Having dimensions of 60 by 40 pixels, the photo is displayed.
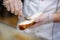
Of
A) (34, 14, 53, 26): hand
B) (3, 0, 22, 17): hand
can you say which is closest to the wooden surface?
(3, 0, 22, 17): hand

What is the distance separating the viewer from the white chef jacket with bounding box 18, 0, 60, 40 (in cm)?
53

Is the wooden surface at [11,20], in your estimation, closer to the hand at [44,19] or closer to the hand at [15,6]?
the hand at [15,6]

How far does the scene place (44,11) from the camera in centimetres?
53

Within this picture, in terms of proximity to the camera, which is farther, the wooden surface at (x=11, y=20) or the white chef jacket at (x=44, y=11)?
the wooden surface at (x=11, y=20)

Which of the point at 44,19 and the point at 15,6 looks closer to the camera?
the point at 44,19

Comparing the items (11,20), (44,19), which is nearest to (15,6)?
(11,20)

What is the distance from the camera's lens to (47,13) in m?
0.52

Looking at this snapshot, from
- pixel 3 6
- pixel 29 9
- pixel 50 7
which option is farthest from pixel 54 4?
pixel 3 6

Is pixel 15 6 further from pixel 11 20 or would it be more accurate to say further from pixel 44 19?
pixel 44 19

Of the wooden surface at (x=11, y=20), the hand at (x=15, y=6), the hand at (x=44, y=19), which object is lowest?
the wooden surface at (x=11, y=20)

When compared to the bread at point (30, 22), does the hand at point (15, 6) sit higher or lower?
higher

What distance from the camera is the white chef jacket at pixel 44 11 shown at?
525 millimetres

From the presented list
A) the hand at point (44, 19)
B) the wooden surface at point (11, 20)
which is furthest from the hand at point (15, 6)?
the hand at point (44, 19)

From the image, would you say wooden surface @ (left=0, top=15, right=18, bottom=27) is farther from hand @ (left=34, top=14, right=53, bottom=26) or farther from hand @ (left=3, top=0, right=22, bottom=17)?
hand @ (left=34, top=14, right=53, bottom=26)
